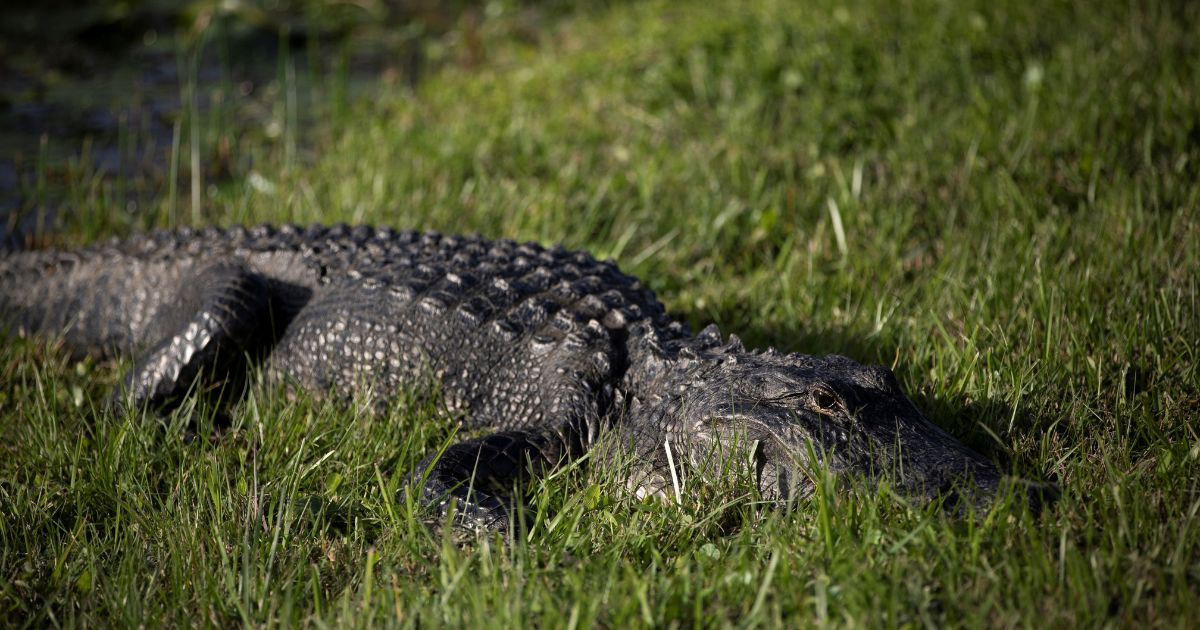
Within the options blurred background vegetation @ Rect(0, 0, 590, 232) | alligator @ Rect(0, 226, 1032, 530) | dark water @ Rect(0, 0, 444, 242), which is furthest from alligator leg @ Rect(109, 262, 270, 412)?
blurred background vegetation @ Rect(0, 0, 590, 232)

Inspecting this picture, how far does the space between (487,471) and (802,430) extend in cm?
93

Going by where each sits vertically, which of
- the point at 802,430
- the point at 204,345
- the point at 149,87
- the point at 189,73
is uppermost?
the point at 189,73

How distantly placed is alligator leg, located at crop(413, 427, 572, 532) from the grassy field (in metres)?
0.09

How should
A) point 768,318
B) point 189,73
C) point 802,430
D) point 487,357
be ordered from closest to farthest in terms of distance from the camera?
point 802,430, point 487,357, point 768,318, point 189,73

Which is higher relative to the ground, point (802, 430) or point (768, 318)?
point (802, 430)

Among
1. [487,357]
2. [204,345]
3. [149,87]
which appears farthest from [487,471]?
[149,87]

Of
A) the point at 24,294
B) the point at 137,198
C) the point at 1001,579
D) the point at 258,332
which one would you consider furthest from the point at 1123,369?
the point at 137,198

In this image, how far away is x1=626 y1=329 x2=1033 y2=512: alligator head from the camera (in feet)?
8.34

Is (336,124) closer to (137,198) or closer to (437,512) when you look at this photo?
(137,198)

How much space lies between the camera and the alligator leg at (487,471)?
2.75 metres

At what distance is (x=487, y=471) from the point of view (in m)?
2.91

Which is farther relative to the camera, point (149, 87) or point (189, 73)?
point (149, 87)

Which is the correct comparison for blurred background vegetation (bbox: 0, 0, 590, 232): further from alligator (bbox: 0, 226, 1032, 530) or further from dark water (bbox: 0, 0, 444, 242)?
alligator (bbox: 0, 226, 1032, 530)

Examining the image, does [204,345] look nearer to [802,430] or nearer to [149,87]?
[802,430]
